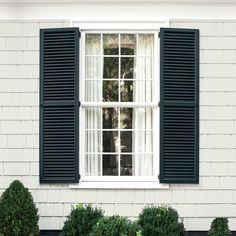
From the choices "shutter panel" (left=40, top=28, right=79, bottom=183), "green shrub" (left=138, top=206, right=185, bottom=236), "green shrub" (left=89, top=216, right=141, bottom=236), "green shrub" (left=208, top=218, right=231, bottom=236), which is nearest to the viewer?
"green shrub" (left=89, top=216, right=141, bottom=236)

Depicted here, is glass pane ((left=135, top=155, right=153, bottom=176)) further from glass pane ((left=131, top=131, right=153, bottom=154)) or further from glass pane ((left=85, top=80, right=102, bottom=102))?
→ glass pane ((left=85, top=80, right=102, bottom=102))

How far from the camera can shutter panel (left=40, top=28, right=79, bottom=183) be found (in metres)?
8.34

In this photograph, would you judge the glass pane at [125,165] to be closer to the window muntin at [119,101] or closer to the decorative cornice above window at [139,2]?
the window muntin at [119,101]

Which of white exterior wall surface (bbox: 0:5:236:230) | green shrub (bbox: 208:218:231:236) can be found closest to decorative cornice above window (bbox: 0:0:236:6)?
white exterior wall surface (bbox: 0:5:236:230)

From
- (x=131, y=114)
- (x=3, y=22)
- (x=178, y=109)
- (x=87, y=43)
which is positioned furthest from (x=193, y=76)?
(x=3, y=22)

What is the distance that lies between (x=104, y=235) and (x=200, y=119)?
2.85 metres

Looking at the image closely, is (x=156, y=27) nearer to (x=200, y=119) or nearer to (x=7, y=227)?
(x=200, y=119)

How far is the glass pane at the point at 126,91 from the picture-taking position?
8.53m

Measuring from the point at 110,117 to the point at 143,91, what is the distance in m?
0.60

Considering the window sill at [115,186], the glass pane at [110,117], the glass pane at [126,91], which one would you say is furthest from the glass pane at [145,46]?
the window sill at [115,186]

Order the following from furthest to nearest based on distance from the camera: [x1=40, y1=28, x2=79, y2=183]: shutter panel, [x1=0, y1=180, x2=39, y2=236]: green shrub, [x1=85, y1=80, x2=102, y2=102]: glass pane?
[x1=85, y1=80, x2=102, y2=102]: glass pane → [x1=40, y1=28, x2=79, y2=183]: shutter panel → [x1=0, y1=180, x2=39, y2=236]: green shrub

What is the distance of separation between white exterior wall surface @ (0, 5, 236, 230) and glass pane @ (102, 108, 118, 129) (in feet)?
3.03

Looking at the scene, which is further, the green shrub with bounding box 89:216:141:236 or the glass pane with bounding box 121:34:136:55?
the glass pane with bounding box 121:34:136:55

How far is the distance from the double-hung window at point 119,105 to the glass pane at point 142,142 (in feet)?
0.05
